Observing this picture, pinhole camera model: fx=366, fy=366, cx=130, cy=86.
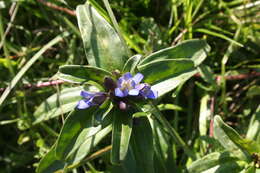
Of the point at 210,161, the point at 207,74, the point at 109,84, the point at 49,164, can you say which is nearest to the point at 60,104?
the point at 49,164

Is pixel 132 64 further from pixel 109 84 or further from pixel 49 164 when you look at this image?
pixel 49 164

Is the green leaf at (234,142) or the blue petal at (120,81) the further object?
the green leaf at (234,142)

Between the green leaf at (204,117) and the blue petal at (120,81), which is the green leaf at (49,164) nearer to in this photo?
the blue petal at (120,81)

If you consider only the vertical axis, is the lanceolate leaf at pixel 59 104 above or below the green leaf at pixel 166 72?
above

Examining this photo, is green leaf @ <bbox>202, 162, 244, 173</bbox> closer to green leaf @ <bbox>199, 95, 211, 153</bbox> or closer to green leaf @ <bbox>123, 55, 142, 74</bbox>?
green leaf @ <bbox>199, 95, 211, 153</bbox>

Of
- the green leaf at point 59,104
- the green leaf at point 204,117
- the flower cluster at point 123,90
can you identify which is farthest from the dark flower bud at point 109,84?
the green leaf at point 204,117

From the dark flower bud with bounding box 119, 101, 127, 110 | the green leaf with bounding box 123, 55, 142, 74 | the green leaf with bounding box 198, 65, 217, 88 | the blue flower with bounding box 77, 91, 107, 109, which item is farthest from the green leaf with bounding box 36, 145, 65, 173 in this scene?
the green leaf with bounding box 198, 65, 217, 88
